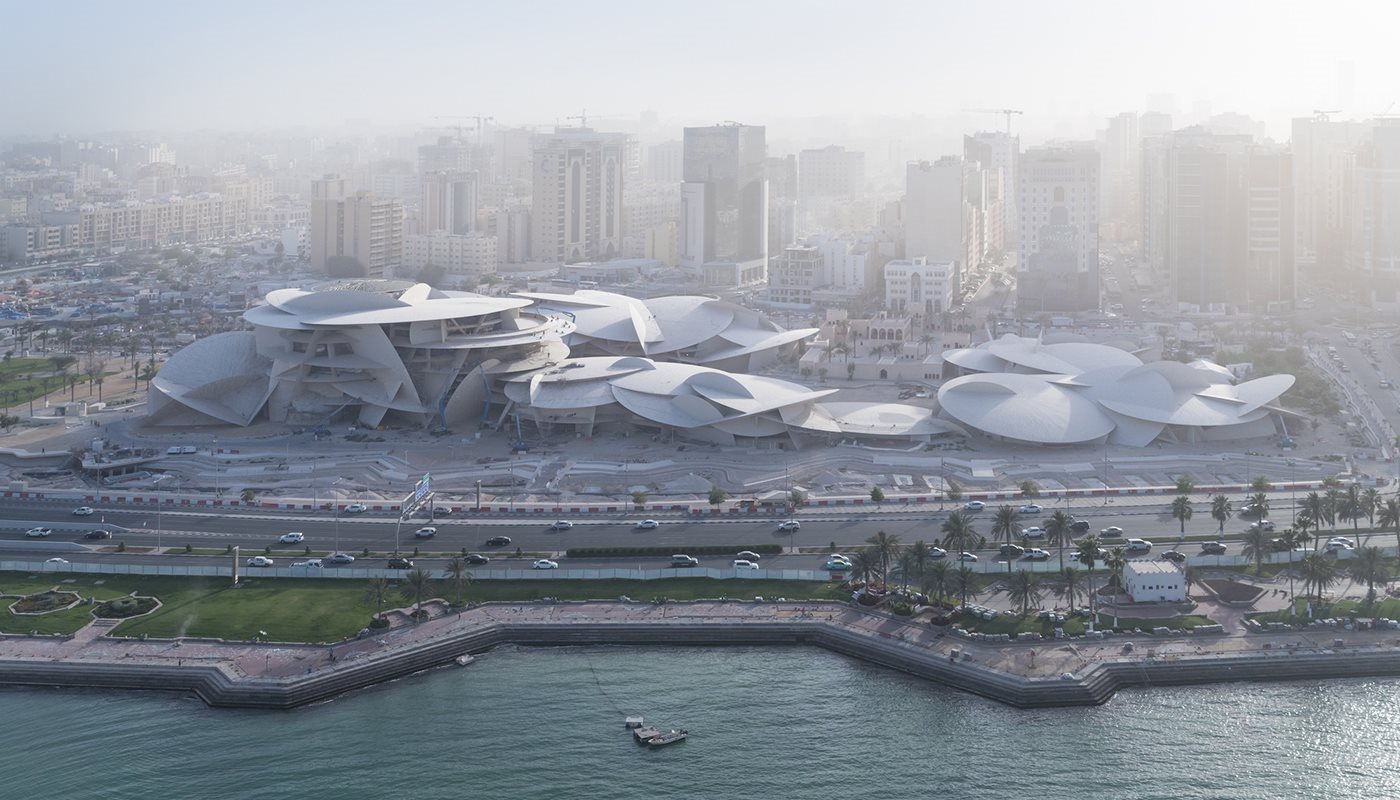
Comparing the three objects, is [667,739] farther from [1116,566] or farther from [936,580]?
[1116,566]

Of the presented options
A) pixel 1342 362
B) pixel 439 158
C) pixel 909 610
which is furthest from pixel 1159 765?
pixel 439 158

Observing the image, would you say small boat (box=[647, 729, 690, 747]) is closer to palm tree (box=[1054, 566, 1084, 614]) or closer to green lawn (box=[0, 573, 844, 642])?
green lawn (box=[0, 573, 844, 642])

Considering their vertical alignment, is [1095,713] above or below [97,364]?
below

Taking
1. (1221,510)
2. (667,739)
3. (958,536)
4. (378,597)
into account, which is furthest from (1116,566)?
(378,597)

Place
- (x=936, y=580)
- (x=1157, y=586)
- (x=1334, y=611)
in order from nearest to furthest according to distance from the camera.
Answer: (x=1334, y=611) < (x=936, y=580) < (x=1157, y=586)

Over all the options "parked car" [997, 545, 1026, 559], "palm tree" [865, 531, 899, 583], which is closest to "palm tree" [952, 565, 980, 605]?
"palm tree" [865, 531, 899, 583]

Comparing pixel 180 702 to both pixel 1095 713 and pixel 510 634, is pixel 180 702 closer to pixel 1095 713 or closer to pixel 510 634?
pixel 510 634
